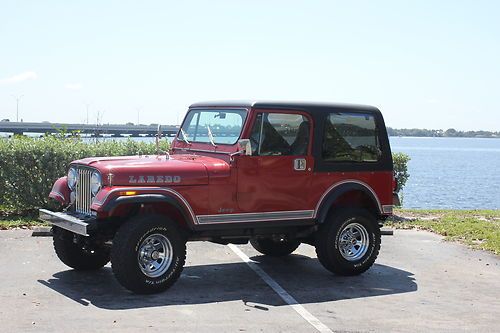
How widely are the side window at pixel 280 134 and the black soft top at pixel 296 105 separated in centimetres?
11

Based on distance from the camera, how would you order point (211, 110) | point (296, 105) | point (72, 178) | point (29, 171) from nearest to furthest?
point (72, 178) → point (296, 105) → point (211, 110) → point (29, 171)

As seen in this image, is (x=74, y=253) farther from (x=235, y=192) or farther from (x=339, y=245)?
(x=339, y=245)

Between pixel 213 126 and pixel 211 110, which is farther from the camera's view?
pixel 211 110

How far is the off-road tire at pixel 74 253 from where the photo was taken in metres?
8.89

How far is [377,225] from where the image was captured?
9.66m

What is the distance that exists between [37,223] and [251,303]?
655cm

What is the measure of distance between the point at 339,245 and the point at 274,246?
1.44 metres

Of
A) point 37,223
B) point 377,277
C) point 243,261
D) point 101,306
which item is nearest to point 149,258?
point 101,306

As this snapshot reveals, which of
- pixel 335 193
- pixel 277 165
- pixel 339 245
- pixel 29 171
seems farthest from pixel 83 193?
pixel 29 171

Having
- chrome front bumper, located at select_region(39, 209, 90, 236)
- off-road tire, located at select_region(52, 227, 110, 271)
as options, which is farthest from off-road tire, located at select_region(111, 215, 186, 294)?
off-road tire, located at select_region(52, 227, 110, 271)

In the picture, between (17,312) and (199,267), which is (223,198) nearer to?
(199,267)

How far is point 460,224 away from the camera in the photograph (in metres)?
14.2

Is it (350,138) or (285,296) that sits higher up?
(350,138)

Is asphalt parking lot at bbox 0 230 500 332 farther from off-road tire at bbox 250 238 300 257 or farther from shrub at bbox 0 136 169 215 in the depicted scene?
shrub at bbox 0 136 169 215
